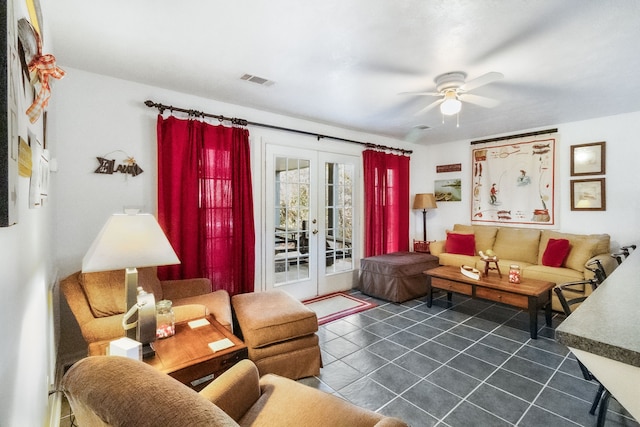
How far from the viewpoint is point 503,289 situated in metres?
A: 3.05

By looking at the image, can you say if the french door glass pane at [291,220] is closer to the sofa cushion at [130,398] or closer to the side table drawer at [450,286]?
the side table drawer at [450,286]

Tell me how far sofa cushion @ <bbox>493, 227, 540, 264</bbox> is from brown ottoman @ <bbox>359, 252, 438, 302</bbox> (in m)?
1.07

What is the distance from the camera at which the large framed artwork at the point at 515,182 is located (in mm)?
4402

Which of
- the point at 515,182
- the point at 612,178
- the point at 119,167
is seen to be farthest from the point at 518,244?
the point at 119,167

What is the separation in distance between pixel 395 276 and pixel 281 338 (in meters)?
2.16

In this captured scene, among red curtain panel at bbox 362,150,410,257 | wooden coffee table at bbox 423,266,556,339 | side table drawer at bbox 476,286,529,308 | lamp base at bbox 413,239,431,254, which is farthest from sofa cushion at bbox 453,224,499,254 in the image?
side table drawer at bbox 476,286,529,308

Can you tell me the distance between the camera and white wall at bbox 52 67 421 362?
250cm

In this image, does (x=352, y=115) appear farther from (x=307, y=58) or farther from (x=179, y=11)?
(x=179, y=11)

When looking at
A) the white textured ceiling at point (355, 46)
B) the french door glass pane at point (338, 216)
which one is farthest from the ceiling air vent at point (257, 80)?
the french door glass pane at point (338, 216)

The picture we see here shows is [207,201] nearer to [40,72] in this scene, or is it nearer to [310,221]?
[310,221]

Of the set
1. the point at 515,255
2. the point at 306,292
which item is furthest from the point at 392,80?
the point at 515,255

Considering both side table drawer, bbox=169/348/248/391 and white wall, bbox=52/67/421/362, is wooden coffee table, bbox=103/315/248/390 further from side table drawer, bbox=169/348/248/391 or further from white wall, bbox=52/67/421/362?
white wall, bbox=52/67/421/362

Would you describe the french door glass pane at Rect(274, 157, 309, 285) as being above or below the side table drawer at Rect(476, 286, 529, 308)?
above

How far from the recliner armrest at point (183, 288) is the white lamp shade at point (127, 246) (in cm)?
118
